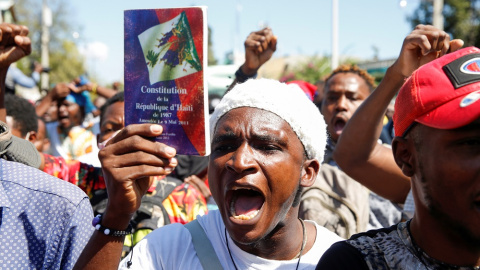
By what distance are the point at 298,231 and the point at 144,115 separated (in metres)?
0.94

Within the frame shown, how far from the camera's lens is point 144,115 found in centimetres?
179

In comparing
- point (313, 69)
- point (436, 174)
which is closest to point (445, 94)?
point (436, 174)

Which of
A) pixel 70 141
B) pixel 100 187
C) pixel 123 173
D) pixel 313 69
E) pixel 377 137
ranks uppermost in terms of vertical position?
pixel 123 173

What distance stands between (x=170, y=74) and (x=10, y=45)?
109cm

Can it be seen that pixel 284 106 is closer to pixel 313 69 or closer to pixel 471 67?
pixel 471 67

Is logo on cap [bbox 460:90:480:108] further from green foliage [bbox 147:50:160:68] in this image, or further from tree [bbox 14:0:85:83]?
tree [bbox 14:0:85:83]

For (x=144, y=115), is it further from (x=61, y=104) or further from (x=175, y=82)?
(x=61, y=104)

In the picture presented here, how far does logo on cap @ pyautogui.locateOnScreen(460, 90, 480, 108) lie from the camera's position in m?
1.51

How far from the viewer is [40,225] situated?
200cm

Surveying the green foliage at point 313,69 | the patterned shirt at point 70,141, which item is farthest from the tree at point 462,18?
the patterned shirt at point 70,141

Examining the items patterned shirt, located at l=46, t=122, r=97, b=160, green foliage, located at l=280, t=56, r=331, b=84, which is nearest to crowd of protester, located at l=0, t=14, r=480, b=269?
patterned shirt, located at l=46, t=122, r=97, b=160

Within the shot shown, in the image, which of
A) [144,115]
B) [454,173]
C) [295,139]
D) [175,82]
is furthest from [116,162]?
[454,173]

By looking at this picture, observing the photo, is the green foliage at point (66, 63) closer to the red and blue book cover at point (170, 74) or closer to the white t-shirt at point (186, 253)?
the white t-shirt at point (186, 253)

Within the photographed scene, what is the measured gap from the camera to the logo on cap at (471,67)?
1586 mm
